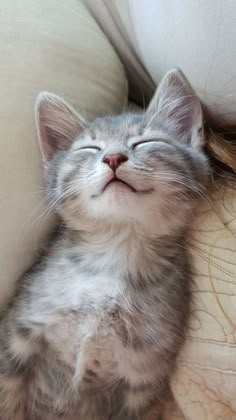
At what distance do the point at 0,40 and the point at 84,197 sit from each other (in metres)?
0.33

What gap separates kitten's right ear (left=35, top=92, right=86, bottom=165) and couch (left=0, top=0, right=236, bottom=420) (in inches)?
0.7

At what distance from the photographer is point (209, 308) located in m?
0.88

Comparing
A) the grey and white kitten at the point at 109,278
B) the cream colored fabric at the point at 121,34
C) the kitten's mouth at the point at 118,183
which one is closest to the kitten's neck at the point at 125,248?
the grey and white kitten at the point at 109,278

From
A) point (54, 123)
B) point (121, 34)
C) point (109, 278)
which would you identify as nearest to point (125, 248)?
point (109, 278)

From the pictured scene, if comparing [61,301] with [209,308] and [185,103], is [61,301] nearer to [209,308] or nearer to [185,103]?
[209,308]

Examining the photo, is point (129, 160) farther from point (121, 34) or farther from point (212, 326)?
point (121, 34)

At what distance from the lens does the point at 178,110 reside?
99cm

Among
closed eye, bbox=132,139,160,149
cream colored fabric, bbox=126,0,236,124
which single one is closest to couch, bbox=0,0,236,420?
cream colored fabric, bbox=126,0,236,124

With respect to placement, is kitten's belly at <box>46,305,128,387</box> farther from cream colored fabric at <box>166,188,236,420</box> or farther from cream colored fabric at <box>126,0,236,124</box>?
cream colored fabric at <box>126,0,236,124</box>

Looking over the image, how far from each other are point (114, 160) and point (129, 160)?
28 millimetres

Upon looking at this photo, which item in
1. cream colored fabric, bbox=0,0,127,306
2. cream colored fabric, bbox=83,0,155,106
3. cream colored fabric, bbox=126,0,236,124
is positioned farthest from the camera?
cream colored fabric, bbox=83,0,155,106

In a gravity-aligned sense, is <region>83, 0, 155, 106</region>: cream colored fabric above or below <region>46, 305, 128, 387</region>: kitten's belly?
above

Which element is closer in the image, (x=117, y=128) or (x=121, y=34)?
(x=117, y=128)

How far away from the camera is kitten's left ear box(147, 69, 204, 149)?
0.92 m
